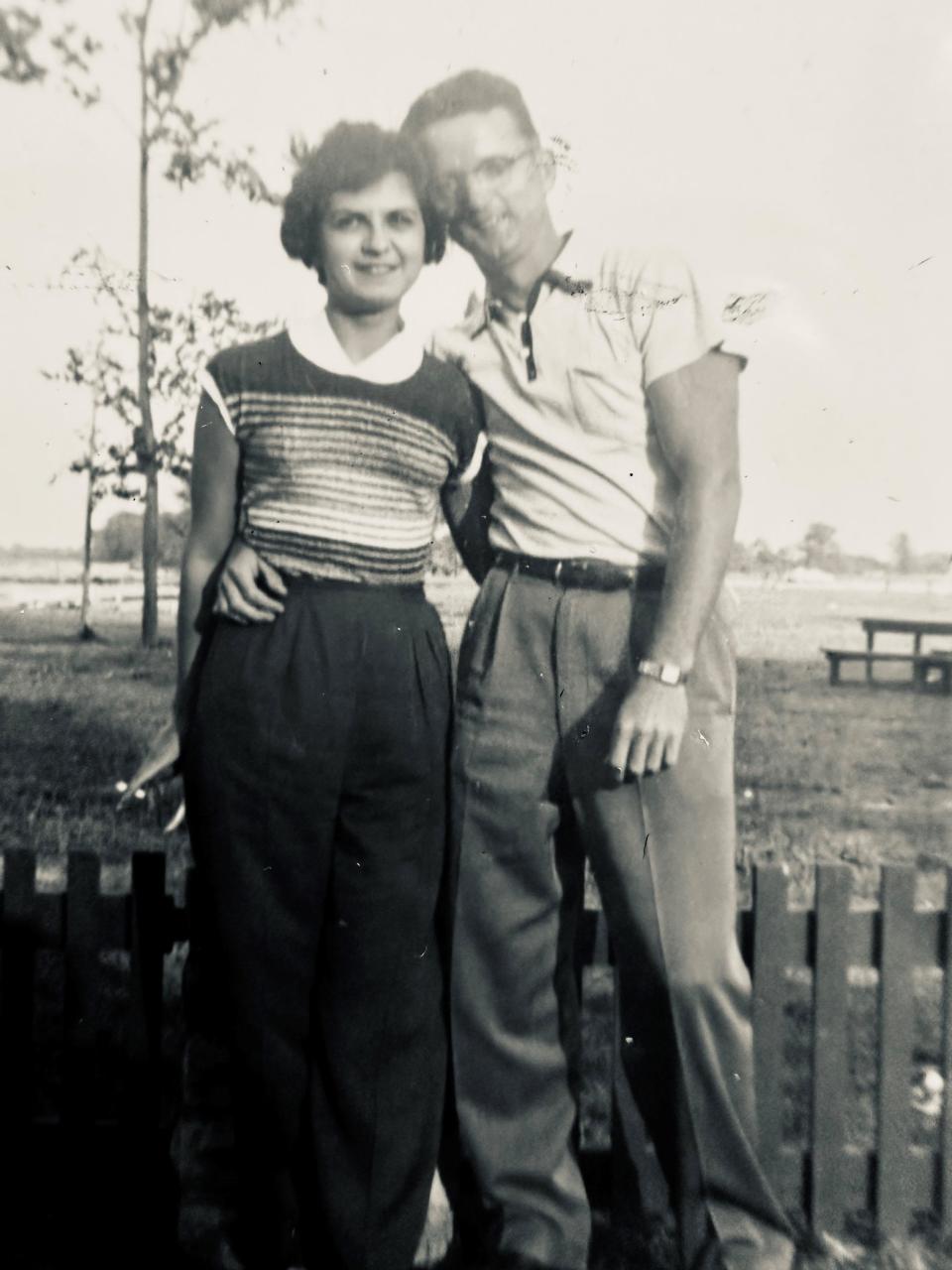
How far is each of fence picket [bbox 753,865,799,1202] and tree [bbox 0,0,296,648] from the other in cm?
143

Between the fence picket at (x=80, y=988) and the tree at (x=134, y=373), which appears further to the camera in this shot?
the fence picket at (x=80, y=988)

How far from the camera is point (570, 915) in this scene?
8.63ft

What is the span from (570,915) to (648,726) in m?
0.52

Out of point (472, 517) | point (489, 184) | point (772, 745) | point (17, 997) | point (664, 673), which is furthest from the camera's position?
point (17, 997)

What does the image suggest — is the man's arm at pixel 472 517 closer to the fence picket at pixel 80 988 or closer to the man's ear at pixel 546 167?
the man's ear at pixel 546 167

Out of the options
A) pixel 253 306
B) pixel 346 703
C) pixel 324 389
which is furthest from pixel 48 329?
pixel 346 703

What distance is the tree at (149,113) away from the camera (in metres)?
2.62

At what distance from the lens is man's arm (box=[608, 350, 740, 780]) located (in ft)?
7.68

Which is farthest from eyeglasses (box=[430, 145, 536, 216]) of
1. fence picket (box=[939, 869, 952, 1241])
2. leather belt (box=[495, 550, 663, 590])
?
fence picket (box=[939, 869, 952, 1241])

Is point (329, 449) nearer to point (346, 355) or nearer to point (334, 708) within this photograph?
point (346, 355)

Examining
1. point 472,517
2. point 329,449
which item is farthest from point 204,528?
point 472,517

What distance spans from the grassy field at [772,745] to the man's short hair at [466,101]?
3.58ft

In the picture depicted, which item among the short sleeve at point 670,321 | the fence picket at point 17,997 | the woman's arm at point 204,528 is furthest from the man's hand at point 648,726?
the fence picket at point 17,997

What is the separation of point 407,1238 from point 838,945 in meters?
1.10
